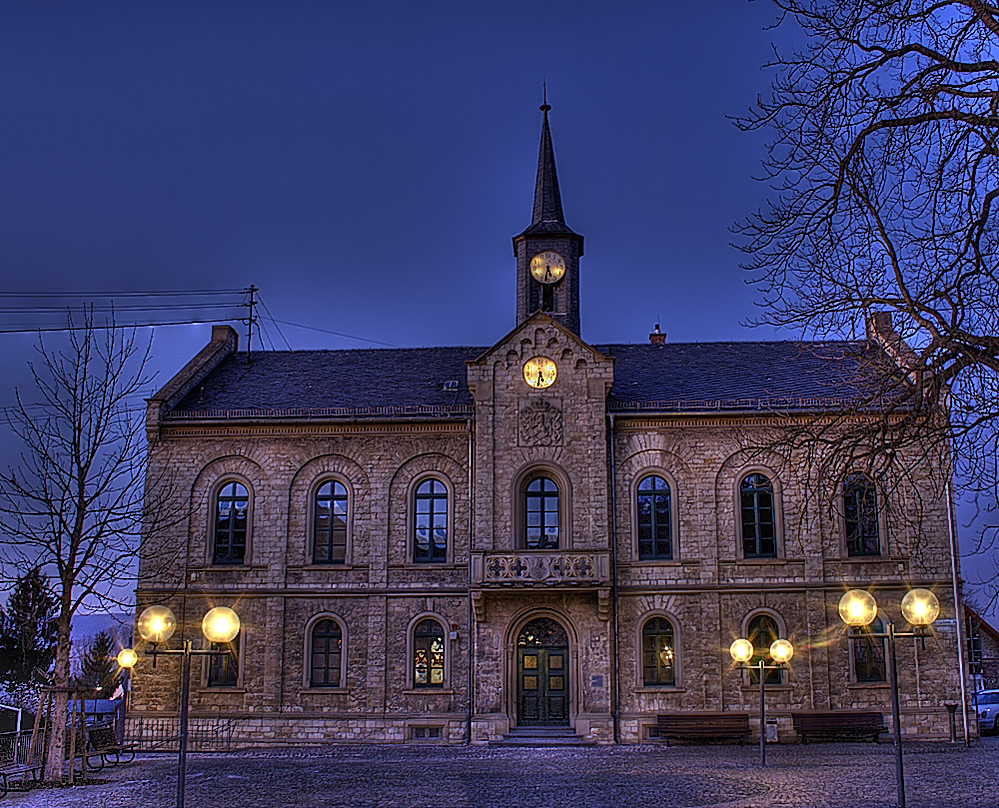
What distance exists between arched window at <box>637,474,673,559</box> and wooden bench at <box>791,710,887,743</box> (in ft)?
17.5

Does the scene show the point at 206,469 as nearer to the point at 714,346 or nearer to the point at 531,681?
the point at 531,681

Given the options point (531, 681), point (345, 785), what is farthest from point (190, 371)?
point (345, 785)

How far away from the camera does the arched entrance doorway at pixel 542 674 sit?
86.9 ft

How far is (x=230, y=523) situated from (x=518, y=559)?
855 cm

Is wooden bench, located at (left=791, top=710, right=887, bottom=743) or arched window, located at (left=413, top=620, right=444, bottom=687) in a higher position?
arched window, located at (left=413, top=620, right=444, bottom=687)

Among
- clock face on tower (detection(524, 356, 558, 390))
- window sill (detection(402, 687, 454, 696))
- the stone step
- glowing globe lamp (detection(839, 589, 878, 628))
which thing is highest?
clock face on tower (detection(524, 356, 558, 390))

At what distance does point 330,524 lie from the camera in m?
28.7

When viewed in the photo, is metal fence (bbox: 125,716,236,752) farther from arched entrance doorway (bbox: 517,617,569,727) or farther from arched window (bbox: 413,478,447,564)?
arched entrance doorway (bbox: 517,617,569,727)

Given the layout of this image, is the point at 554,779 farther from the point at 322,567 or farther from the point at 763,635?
the point at 322,567

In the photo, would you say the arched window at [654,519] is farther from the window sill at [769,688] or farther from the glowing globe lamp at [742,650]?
the glowing globe lamp at [742,650]

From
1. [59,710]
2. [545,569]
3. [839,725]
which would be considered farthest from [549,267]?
[59,710]

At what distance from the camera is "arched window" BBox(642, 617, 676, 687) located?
26.7 m

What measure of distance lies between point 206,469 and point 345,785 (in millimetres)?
12508

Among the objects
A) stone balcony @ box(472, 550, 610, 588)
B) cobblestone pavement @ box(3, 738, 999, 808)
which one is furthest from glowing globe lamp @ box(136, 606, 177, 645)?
stone balcony @ box(472, 550, 610, 588)
